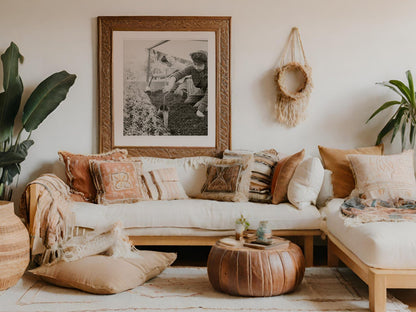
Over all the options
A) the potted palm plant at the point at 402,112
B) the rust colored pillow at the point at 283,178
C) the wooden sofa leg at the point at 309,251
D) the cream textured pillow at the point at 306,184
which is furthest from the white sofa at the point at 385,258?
the potted palm plant at the point at 402,112

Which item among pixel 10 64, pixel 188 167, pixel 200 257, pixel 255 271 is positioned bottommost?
pixel 200 257

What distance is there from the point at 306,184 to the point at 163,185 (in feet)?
4.04

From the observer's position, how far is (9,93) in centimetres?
443

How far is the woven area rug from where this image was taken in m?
2.90

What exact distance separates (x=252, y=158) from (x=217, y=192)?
43cm

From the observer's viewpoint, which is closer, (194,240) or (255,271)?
(255,271)

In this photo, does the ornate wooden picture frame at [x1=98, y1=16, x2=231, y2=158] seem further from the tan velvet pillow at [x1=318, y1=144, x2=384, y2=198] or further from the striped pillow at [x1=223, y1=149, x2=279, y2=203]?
the tan velvet pillow at [x1=318, y1=144, x2=384, y2=198]

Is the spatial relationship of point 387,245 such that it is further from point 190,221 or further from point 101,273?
point 101,273

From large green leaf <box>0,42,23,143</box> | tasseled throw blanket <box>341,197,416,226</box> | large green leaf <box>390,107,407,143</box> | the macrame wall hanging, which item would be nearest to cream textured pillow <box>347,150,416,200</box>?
tasseled throw blanket <box>341,197,416,226</box>

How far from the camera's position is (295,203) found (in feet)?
13.2

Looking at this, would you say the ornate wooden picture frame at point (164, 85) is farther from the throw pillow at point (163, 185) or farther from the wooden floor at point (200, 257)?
the wooden floor at point (200, 257)

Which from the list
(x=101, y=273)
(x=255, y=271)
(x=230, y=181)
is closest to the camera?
(x=255, y=271)

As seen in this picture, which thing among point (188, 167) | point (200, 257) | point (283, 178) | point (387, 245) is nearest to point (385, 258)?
point (387, 245)

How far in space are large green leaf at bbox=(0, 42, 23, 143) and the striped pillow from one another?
7.21ft
